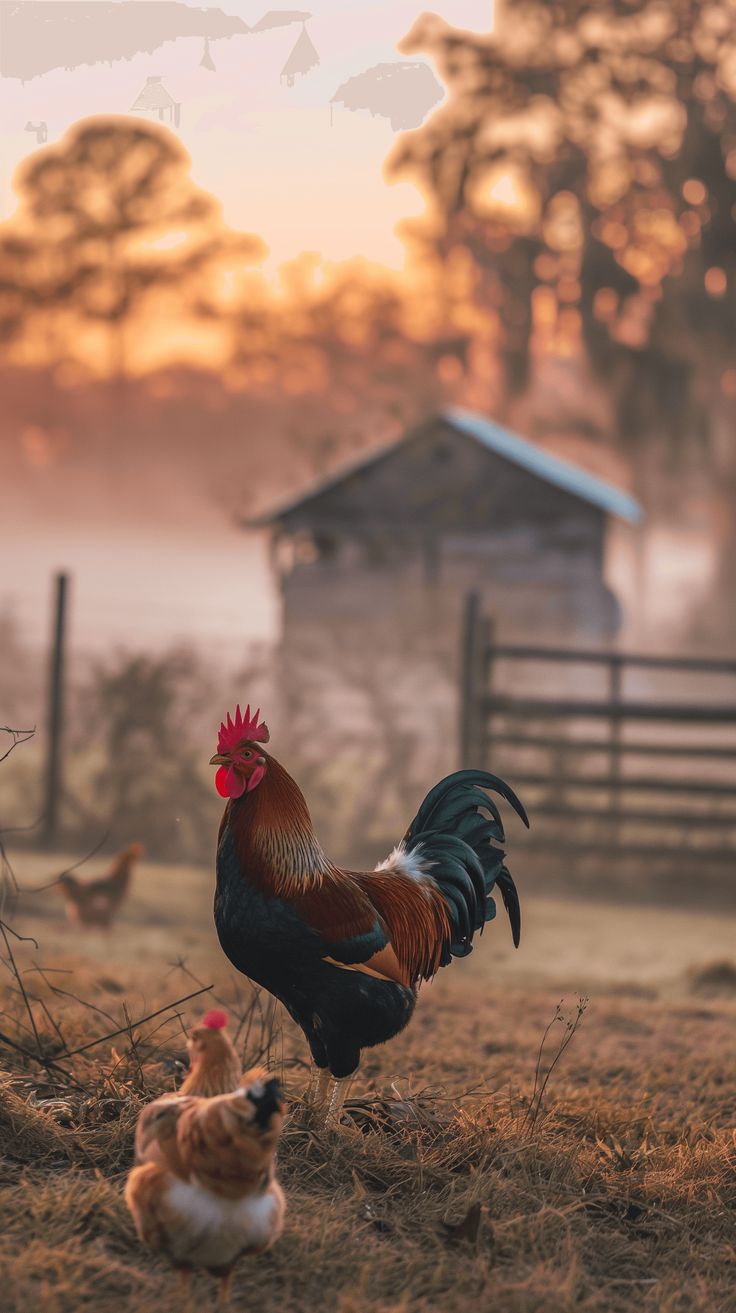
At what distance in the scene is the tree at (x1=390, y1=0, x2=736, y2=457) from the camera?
22625mm

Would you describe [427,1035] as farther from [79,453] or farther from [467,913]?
[79,453]

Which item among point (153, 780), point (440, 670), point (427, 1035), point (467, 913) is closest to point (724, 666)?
point (440, 670)

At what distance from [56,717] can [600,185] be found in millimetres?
15160

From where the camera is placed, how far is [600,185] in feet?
75.9

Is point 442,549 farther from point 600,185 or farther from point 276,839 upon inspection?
point 276,839

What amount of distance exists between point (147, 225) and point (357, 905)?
22705 millimetres

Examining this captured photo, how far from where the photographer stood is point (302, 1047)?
5.75 metres

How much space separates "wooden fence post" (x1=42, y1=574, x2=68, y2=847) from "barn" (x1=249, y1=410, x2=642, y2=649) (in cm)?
460

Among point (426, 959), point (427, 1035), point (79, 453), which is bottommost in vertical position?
point (427, 1035)

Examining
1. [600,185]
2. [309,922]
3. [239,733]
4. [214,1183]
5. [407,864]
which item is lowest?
[214,1183]

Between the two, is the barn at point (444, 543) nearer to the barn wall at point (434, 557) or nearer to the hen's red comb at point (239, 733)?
the barn wall at point (434, 557)

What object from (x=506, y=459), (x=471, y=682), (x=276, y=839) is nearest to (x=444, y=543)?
(x=506, y=459)

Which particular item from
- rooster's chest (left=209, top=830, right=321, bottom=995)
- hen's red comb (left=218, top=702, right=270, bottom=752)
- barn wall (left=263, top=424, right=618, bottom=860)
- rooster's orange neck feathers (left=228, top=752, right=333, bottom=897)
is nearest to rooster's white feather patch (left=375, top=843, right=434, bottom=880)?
rooster's orange neck feathers (left=228, top=752, right=333, bottom=897)

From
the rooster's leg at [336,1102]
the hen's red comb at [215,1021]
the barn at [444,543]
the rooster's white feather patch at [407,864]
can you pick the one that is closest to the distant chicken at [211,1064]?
the hen's red comb at [215,1021]
